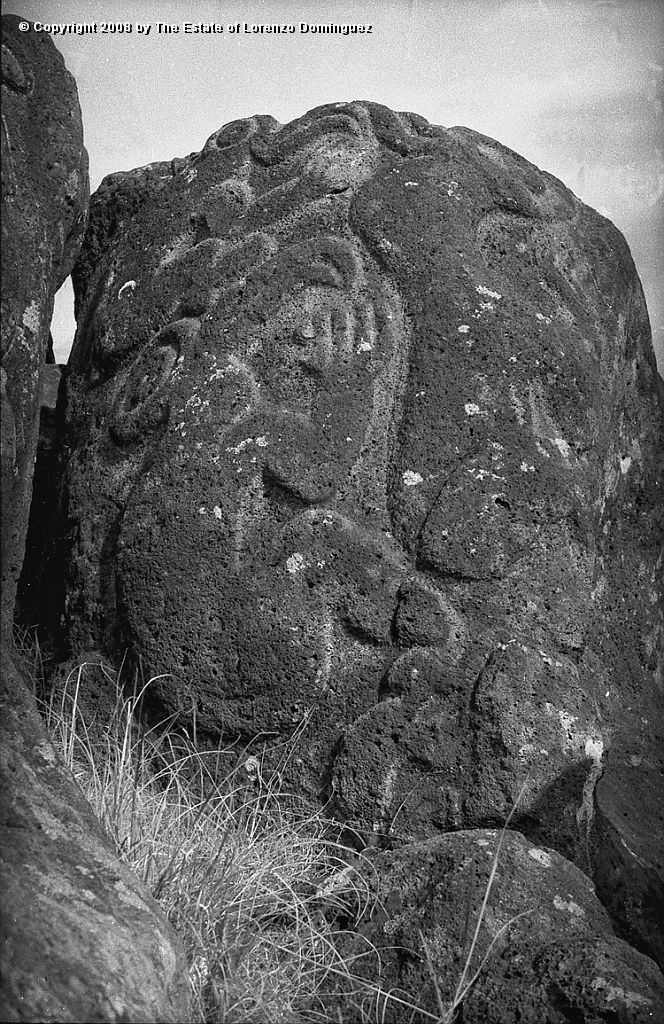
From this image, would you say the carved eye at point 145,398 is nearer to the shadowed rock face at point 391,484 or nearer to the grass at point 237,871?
the shadowed rock face at point 391,484

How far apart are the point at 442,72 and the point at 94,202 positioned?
1.11m

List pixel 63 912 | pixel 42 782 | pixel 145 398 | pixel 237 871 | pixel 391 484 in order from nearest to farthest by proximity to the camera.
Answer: pixel 63 912 < pixel 42 782 < pixel 237 871 < pixel 391 484 < pixel 145 398

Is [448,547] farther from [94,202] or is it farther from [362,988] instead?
[94,202]

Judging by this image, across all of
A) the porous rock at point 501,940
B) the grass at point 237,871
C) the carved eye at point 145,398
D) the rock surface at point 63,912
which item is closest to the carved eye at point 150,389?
the carved eye at point 145,398

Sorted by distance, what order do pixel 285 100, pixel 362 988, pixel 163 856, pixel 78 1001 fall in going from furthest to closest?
1. pixel 285 100
2. pixel 163 856
3. pixel 362 988
4. pixel 78 1001

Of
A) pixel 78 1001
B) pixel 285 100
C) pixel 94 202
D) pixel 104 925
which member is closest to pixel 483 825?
pixel 104 925

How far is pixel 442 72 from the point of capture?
3.24 metres

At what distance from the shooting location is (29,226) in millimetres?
2305

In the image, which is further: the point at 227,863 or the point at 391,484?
the point at 391,484

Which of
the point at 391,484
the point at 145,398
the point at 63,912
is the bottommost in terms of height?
the point at 63,912

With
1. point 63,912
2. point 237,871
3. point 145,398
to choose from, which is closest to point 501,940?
point 237,871

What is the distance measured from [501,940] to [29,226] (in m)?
1.72

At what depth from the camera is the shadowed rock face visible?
235 centimetres

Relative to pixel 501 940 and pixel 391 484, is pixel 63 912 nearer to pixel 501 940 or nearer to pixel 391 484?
pixel 501 940
